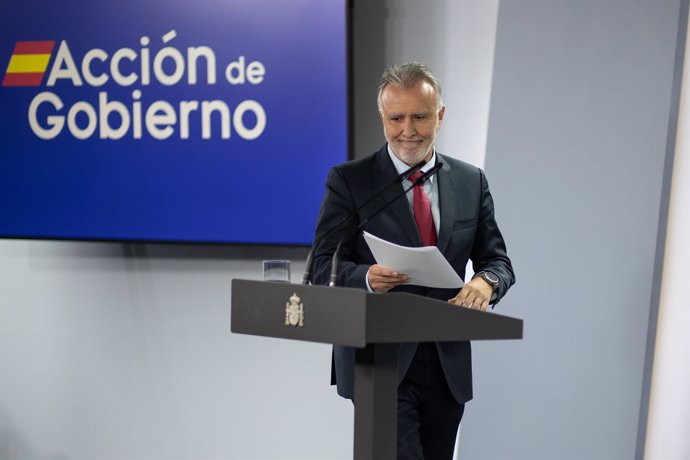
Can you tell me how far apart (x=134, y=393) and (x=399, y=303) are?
2.93m

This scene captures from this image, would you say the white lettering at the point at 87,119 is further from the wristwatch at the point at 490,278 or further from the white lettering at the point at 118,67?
the wristwatch at the point at 490,278

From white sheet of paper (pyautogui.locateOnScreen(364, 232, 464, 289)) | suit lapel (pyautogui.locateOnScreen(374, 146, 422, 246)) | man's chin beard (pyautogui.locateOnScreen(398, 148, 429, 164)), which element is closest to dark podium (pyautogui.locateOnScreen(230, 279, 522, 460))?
white sheet of paper (pyautogui.locateOnScreen(364, 232, 464, 289))

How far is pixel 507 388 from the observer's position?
13.5 ft

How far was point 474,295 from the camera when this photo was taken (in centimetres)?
273

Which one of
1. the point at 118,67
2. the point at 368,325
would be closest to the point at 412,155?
the point at 368,325

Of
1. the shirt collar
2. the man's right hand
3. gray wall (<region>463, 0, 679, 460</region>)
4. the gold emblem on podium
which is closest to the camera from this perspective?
the gold emblem on podium

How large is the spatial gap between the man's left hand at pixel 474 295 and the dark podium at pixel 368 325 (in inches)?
12.2

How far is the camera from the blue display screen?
4.17 metres

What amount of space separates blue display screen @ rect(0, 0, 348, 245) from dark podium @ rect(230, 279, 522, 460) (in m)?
1.91

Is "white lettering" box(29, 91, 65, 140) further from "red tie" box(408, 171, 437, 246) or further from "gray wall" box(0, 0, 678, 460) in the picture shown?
"red tie" box(408, 171, 437, 246)

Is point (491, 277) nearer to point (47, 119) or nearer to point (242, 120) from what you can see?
point (242, 120)

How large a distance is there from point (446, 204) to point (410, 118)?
0.28 metres

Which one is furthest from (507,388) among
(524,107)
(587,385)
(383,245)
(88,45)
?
(88,45)

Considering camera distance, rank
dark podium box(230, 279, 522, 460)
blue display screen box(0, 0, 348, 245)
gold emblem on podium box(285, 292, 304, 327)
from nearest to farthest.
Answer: dark podium box(230, 279, 522, 460), gold emblem on podium box(285, 292, 304, 327), blue display screen box(0, 0, 348, 245)
